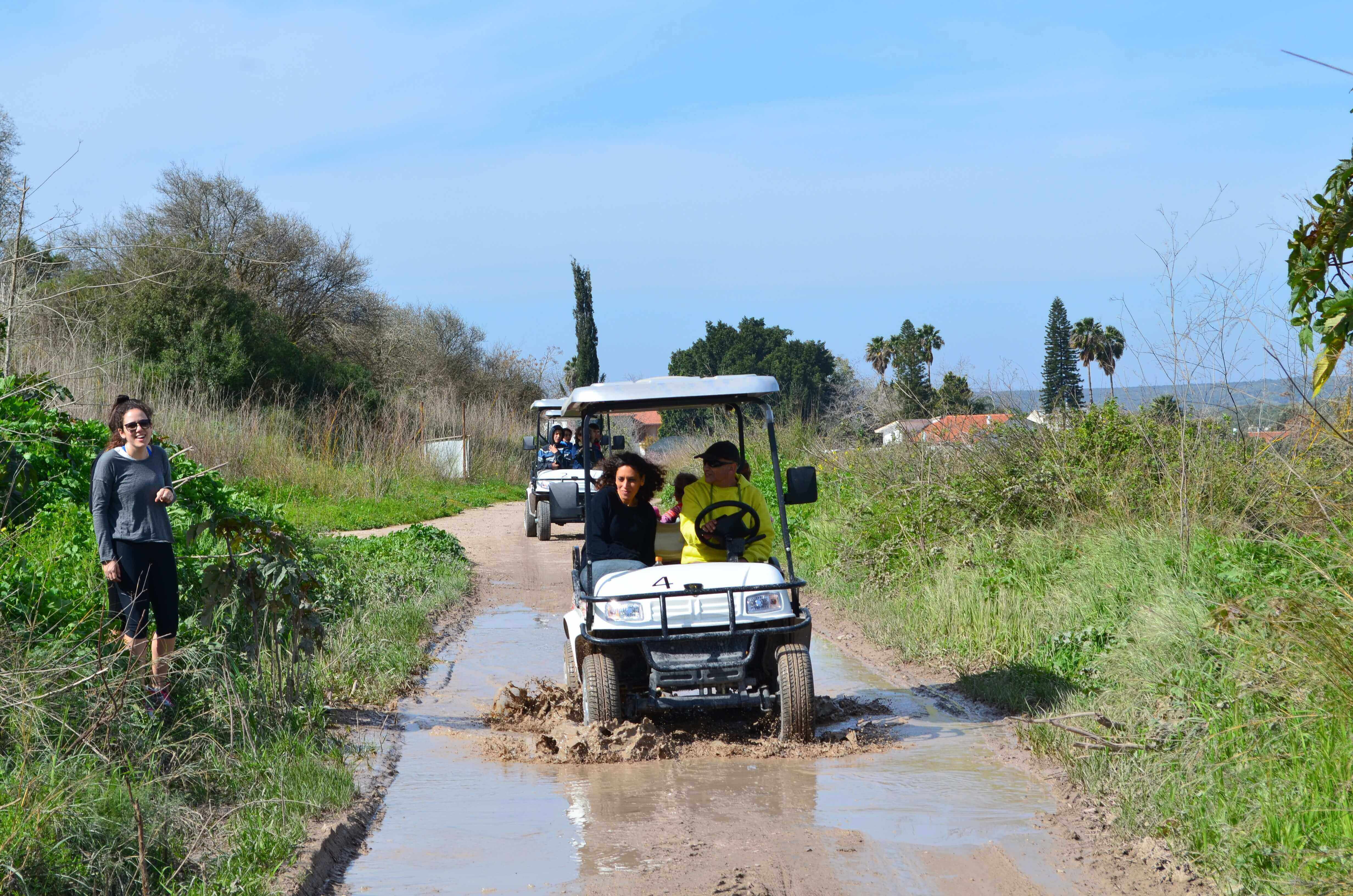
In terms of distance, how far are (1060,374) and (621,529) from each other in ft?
45.7

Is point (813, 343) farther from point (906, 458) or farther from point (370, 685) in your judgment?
point (370, 685)

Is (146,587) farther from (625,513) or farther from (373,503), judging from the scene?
(373,503)

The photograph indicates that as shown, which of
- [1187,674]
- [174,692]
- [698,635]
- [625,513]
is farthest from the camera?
[625,513]

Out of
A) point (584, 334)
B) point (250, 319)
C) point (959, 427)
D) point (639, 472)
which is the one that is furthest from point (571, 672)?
point (584, 334)

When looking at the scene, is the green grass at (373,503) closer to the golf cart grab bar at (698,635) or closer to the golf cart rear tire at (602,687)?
the golf cart rear tire at (602,687)

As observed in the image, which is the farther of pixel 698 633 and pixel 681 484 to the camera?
pixel 681 484

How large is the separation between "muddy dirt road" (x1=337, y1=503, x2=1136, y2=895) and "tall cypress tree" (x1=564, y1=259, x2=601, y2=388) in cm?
4271

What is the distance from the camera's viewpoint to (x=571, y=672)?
832 cm

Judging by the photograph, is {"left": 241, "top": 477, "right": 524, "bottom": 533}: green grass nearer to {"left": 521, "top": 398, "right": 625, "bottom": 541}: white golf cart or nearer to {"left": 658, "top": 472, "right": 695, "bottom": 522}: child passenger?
{"left": 521, "top": 398, "right": 625, "bottom": 541}: white golf cart

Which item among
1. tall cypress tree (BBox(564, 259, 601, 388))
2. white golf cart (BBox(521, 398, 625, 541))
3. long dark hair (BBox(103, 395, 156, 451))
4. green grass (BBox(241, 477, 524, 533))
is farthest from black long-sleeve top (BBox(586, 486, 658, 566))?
tall cypress tree (BBox(564, 259, 601, 388))

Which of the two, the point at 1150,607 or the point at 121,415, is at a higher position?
the point at 121,415

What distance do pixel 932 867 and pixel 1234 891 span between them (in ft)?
3.78

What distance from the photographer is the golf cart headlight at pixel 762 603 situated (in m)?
6.78

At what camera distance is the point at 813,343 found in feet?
217
